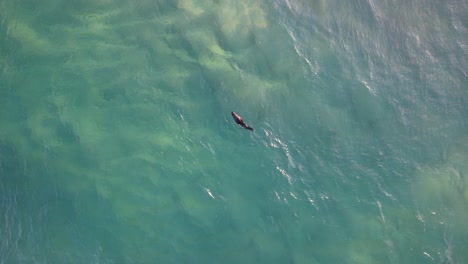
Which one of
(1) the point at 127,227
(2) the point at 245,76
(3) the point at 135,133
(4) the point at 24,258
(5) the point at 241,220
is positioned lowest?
(4) the point at 24,258

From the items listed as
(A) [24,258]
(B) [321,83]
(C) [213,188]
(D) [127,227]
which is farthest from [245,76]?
(A) [24,258]

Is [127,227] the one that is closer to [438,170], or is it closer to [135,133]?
[135,133]

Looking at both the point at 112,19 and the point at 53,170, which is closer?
the point at 53,170

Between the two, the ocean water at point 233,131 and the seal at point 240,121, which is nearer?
the ocean water at point 233,131

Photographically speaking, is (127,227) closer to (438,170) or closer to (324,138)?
(324,138)

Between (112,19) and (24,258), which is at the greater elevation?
(112,19)

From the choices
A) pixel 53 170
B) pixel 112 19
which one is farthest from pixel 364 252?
pixel 112 19

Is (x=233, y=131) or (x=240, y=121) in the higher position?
(x=240, y=121)

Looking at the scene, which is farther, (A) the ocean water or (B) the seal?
(B) the seal
